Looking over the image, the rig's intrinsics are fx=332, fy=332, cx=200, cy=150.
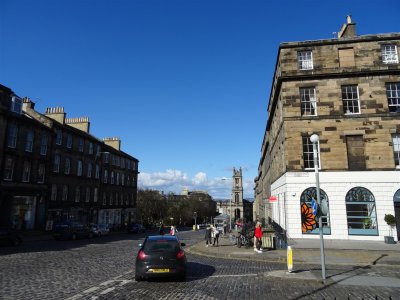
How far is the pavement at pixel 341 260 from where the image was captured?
450 inches

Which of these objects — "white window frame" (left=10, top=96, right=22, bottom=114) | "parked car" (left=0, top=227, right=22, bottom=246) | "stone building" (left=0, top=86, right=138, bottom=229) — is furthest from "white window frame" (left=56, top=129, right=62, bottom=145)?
"parked car" (left=0, top=227, right=22, bottom=246)

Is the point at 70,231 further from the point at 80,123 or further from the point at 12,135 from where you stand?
the point at 80,123

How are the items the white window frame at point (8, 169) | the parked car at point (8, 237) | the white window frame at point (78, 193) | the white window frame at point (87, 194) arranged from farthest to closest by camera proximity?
the white window frame at point (87, 194)
the white window frame at point (78, 193)
the white window frame at point (8, 169)
the parked car at point (8, 237)

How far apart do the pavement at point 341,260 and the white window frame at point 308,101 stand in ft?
31.0

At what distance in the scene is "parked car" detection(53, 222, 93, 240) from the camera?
99.7 feet

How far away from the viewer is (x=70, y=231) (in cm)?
3128

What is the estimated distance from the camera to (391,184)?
77.3ft

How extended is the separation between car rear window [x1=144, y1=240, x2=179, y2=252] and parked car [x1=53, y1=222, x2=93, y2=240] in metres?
22.2

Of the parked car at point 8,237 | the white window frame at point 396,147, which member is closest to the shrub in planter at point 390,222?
the white window frame at point 396,147

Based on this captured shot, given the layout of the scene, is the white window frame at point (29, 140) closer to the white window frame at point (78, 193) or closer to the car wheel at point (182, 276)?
the white window frame at point (78, 193)

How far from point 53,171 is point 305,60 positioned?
30734 mm

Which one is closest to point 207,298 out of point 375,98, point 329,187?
point 329,187

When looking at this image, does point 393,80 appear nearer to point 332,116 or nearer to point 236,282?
point 332,116

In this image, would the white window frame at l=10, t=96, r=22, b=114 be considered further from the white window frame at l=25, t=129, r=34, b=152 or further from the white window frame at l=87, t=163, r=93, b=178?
the white window frame at l=87, t=163, r=93, b=178
